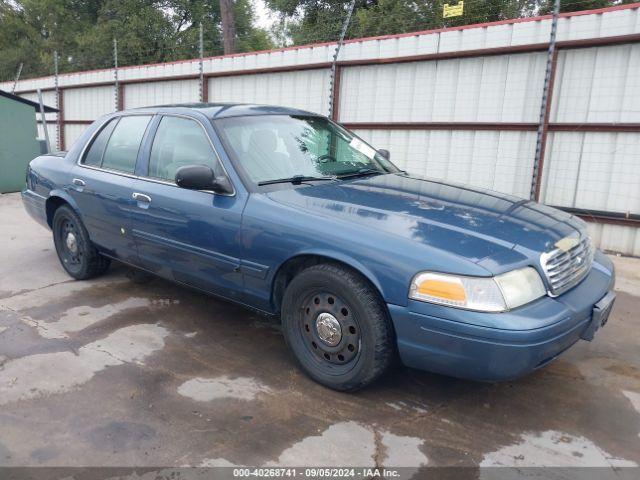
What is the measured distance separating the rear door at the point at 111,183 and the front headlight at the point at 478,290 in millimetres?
2512

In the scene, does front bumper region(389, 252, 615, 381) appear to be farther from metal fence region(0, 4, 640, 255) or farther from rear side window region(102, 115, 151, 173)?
metal fence region(0, 4, 640, 255)

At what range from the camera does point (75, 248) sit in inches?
205

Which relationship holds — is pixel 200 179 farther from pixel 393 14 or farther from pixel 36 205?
pixel 393 14

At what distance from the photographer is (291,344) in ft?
11.1

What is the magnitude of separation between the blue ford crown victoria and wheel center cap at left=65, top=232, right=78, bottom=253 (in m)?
0.51

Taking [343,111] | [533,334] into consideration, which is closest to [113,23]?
[343,111]

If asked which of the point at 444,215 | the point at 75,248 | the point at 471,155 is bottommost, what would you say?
the point at 75,248

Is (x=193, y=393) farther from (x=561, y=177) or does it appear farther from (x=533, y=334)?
(x=561, y=177)

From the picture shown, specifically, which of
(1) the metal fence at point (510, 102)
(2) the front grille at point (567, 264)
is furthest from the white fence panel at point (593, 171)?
(2) the front grille at point (567, 264)

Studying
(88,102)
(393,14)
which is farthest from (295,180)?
(393,14)

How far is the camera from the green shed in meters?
10.7

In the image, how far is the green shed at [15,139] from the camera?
10.7 meters

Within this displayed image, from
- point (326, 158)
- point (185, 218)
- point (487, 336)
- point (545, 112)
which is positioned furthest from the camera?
point (545, 112)

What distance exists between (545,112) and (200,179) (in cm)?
516
